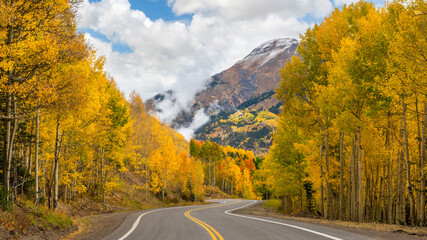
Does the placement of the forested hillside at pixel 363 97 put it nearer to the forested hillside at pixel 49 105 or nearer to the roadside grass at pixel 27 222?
the forested hillside at pixel 49 105

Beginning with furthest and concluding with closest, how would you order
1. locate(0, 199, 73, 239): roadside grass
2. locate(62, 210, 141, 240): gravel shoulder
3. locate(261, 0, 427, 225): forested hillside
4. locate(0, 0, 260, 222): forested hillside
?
locate(261, 0, 427, 225): forested hillside < locate(62, 210, 141, 240): gravel shoulder < locate(0, 0, 260, 222): forested hillside < locate(0, 199, 73, 239): roadside grass

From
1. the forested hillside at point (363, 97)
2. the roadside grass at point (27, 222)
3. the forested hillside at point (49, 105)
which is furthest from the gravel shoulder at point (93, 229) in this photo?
the forested hillside at point (363, 97)

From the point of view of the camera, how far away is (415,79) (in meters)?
11.9

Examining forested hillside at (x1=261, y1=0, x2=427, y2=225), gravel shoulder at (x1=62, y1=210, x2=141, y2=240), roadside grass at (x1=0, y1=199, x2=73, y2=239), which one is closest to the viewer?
roadside grass at (x1=0, y1=199, x2=73, y2=239)

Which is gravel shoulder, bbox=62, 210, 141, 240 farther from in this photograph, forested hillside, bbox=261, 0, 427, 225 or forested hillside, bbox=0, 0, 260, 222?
forested hillside, bbox=261, 0, 427, 225

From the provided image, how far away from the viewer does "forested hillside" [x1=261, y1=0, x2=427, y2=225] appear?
12.3m

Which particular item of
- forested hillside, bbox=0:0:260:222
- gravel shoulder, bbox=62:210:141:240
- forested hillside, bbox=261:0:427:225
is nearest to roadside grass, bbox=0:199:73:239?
forested hillside, bbox=0:0:260:222

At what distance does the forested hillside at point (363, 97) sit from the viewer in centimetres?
1233

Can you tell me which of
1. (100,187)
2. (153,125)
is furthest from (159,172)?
(100,187)

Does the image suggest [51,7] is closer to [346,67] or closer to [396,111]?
[346,67]

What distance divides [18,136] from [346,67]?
18.1m

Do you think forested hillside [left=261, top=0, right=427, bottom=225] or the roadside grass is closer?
the roadside grass

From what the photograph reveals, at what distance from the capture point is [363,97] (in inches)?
623

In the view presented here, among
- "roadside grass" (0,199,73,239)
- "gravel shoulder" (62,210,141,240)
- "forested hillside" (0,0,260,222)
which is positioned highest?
"forested hillside" (0,0,260,222)
